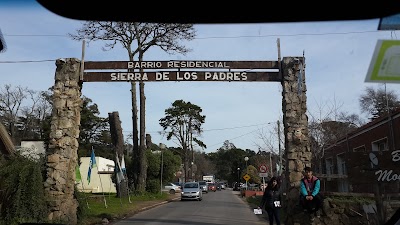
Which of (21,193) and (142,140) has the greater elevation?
(142,140)

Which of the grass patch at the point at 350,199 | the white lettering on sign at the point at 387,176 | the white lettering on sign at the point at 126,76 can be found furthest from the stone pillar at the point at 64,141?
the white lettering on sign at the point at 387,176

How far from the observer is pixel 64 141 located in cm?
1619

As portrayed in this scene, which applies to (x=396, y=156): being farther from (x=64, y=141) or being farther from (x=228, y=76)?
(x=64, y=141)

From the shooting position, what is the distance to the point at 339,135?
27297 millimetres

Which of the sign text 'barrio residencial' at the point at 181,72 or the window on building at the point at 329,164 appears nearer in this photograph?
the sign text 'barrio residencial' at the point at 181,72

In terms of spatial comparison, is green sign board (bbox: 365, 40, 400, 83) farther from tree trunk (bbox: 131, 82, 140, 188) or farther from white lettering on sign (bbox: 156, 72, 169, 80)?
tree trunk (bbox: 131, 82, 140, 188)

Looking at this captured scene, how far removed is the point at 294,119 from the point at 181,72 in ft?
13.3

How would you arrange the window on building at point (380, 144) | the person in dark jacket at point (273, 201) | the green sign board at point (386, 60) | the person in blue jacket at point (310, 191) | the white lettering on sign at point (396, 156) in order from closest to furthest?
the green sign board at point (386, 60) < the white lettering on sign at point (396, 156) < the person in blue jacket at point (310, 191) < the person in dark jacket at point (273, 201) < the window on building at point (380, 144)

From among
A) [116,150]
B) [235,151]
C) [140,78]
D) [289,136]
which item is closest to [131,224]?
[140,78]

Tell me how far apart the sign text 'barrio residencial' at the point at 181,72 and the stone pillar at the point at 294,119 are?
0.49 m

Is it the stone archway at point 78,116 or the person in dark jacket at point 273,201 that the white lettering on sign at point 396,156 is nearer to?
the person in dark jacket at point 273,201

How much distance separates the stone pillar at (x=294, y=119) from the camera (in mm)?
15875

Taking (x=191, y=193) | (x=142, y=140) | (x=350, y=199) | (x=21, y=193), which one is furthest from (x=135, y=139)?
(x=350, y=199)

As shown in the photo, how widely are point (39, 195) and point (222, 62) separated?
7117 millimetres
